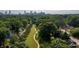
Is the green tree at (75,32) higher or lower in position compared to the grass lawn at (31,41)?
higher

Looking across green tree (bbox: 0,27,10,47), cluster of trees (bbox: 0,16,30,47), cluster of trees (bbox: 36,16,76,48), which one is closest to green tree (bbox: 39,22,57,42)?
cluster of trees (bbox: 36,16,76,48)

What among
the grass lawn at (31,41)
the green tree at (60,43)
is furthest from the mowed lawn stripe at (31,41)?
the green tree at (60,43)

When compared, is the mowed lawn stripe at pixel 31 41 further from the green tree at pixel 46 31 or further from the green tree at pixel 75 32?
the green tree at pixel 75 32

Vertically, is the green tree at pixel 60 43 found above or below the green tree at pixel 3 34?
below

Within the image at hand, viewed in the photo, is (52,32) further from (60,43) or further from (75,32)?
(75,32)

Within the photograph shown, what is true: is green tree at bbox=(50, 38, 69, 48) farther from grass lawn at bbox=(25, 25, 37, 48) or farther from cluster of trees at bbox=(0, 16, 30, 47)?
cluster of trees at bbox=(0, 16, 30, 47)

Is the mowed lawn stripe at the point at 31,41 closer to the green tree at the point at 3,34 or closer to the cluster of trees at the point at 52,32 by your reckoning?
the cluster of trees at the point at 52,32

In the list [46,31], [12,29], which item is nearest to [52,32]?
[46,31]

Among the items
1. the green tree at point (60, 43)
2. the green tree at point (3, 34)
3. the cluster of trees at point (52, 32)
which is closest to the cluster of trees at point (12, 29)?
the green tree at point (3, 34)

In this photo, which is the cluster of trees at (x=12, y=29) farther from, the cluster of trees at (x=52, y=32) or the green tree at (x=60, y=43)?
the green tree at (x=60, y=43)
